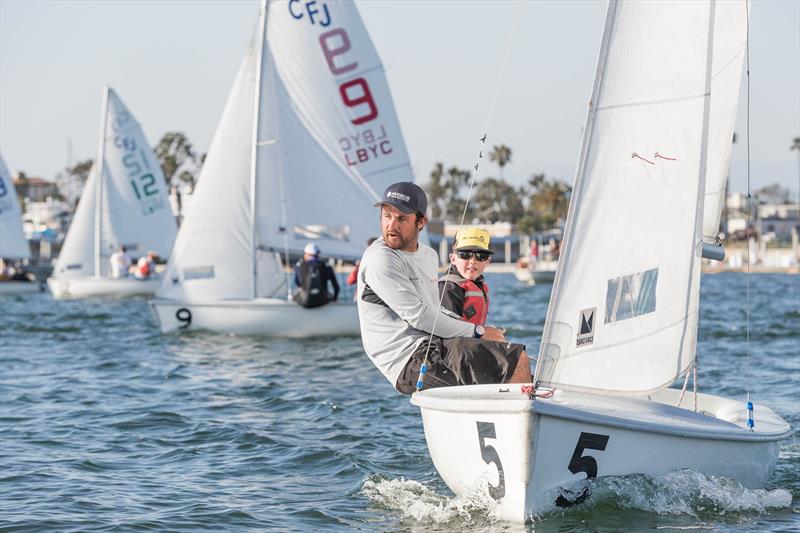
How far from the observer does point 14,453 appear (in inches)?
376

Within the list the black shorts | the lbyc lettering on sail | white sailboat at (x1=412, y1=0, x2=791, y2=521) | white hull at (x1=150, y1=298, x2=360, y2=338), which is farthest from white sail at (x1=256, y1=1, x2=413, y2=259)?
white sailboat at (x1=412, y1=0, x2=791, y2=521)

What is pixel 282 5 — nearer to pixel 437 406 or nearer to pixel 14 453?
pixel 14 453

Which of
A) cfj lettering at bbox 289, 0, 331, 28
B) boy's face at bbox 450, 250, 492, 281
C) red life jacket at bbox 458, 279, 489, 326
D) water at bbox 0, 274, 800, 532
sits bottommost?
water at bbox 0, 274, 800, 532

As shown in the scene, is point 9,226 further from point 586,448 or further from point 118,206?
point 586,448

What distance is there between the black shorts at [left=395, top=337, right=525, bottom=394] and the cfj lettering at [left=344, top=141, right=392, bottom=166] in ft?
50.5

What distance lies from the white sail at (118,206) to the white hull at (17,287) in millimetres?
2108

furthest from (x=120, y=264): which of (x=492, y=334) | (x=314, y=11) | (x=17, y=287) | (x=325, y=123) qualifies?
(x=492, y=334)

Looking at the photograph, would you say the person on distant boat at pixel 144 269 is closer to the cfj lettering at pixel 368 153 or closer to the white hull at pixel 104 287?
the white hull at pixel 104 287

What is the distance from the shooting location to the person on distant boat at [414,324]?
681cm

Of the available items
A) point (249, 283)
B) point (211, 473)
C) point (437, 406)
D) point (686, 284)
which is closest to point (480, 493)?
point (437, 406)

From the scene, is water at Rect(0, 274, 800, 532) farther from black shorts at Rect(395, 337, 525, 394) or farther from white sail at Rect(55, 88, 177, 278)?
white sail at Rect(55, 88, 177, 278)

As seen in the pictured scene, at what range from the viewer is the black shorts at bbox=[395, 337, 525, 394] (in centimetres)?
697

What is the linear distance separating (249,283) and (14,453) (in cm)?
1180

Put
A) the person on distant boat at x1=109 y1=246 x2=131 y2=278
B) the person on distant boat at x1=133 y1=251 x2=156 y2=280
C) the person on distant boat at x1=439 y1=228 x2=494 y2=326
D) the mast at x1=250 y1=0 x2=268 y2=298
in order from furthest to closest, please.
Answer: the person on distant boat at x1=109 y1=246 x2=131 y2=278
the person on distant boat at x1=133 y1=251 x2=156 y2=280
the mast at x1=250 y1=0 x2=268 y2=298
the person on distant boat at x1=439 y1=228 x2=494 y2=326
